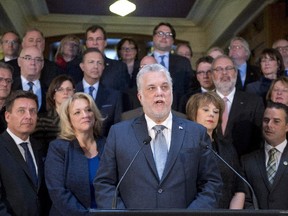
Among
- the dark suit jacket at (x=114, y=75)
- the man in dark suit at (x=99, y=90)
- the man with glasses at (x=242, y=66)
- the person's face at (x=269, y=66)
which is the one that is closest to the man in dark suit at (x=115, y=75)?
the dark suit jacket at (x=114, y=75)

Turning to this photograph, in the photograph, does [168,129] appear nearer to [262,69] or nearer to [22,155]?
[22,155]

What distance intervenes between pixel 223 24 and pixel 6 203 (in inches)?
239

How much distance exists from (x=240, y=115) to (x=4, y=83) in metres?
1.69

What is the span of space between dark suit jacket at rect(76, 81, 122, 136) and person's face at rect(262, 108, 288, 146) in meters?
1.04

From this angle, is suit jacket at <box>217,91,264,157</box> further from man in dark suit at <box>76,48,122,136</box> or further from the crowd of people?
man in dark suit at <box>76,48,122,136</box>

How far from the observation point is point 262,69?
4.57 meters

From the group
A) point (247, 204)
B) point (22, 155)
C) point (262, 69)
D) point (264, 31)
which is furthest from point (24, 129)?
point (264, 31)

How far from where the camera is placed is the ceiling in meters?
8.16

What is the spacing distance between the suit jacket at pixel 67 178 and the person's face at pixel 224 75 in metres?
1.35

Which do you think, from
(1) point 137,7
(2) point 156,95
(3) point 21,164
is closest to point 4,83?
(3) point 21,164

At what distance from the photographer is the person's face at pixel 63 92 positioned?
12.3 feet

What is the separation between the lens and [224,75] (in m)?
4.04

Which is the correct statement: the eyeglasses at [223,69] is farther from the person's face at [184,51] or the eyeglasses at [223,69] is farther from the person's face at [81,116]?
the person's face at [184,51]

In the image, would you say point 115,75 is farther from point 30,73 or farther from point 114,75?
point 30,73
